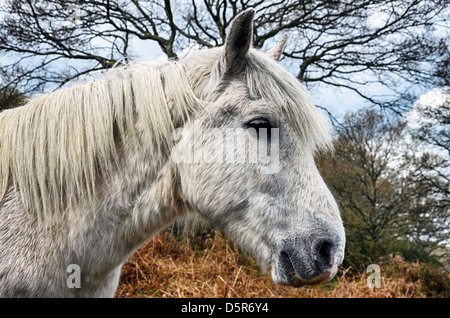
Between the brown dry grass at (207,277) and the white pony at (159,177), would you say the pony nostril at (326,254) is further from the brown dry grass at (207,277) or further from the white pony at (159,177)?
the brown dry grass at (207,277)

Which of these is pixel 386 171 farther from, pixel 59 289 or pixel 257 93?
pixel 59 289

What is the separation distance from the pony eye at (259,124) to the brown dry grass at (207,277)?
3.73 meters

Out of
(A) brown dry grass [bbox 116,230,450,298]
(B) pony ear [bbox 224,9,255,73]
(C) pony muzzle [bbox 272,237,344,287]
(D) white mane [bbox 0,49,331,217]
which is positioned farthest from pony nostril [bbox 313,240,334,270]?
(A) brown dry grass [bbox 116,230,450,298]

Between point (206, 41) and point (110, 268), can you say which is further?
point (206, 41)

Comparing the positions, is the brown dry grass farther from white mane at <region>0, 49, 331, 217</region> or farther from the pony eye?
the pony eye

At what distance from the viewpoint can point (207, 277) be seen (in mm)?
5453

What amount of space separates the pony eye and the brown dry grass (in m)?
3.73

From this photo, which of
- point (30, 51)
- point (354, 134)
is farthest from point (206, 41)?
point (354, 134)

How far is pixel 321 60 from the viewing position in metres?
9.77

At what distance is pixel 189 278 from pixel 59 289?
13.7 ft

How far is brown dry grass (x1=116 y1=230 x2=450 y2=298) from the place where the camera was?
195 inches

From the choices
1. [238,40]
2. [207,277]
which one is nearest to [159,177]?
[238,40]

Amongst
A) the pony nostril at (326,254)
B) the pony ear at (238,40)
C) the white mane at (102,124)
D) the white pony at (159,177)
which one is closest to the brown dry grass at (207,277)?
the white pony at (159,177)

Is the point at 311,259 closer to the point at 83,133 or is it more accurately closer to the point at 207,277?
the point at 83,133
